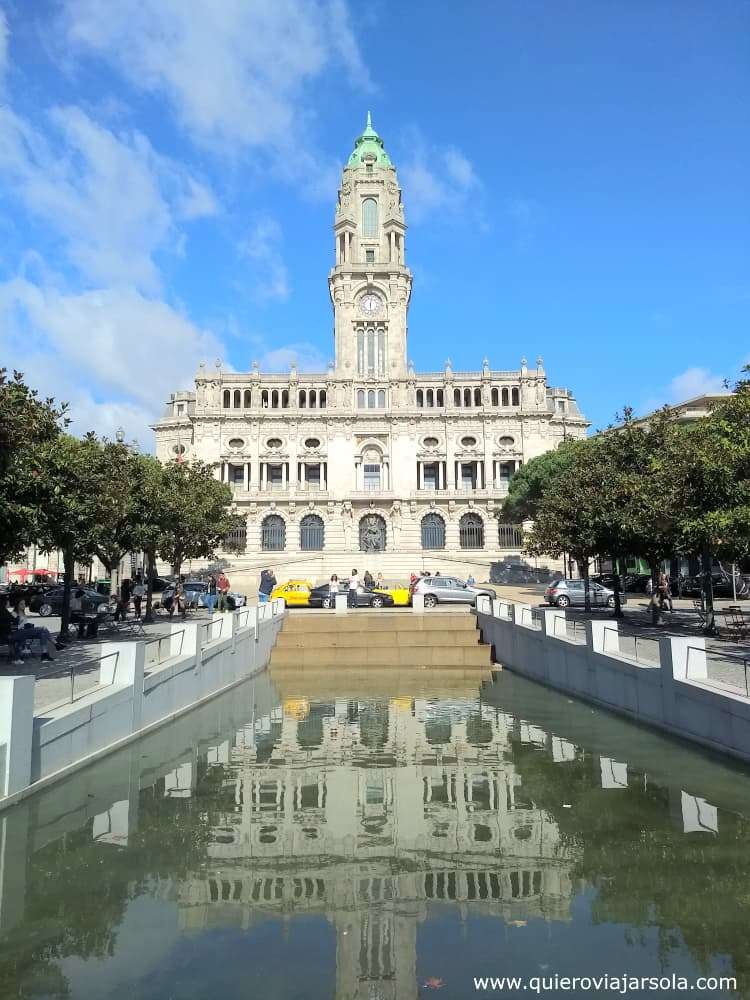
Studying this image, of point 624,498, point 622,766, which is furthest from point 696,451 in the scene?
point 622,766

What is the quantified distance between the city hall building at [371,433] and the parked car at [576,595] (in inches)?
864

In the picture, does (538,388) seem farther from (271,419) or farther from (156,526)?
(156,526)

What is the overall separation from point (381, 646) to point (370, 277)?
165 ft

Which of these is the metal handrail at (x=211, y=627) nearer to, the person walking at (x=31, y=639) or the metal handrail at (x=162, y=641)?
the metal handrail at (x=162, y=641)

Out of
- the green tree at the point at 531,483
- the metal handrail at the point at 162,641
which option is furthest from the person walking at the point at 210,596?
the green tree at the point at 531,483

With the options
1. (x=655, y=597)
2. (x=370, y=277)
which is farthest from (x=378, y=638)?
(x=370, y=277)

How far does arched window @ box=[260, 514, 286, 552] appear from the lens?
6369 cm

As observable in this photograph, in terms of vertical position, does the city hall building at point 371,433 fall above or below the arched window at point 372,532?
above

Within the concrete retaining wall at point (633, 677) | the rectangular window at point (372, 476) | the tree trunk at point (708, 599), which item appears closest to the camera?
the concrete retaining wall at point (633, 677)

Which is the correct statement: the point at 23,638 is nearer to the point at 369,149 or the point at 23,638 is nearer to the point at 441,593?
the point at 441,593

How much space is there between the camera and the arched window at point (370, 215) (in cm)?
6962

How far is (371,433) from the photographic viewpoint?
65.4 meters

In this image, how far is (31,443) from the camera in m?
16.8

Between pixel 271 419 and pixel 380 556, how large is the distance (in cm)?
1708
